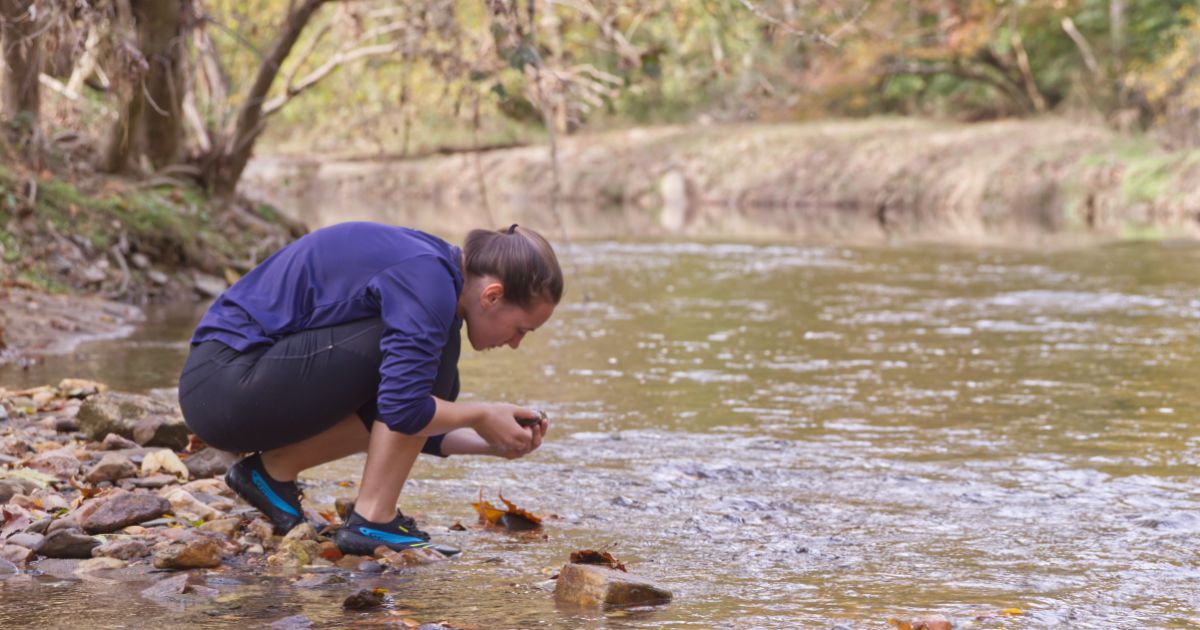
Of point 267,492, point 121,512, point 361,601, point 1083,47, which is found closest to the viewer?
point 361,601

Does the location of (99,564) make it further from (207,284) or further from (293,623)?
(207,284)

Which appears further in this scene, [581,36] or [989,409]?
[581,36]

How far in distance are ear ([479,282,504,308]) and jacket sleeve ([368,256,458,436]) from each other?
78mm

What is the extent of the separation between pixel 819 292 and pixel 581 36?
21.7 feet

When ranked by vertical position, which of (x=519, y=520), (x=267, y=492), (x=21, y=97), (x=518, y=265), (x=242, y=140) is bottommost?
(x=519, y=520)

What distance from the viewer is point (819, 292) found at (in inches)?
451

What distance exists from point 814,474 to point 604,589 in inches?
68.3

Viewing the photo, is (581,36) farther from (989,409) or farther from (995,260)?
(989,409)

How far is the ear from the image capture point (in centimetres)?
345

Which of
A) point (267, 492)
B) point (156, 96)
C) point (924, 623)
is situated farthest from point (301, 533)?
point (156, 96)

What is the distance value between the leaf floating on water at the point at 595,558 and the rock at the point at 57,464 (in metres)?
1.59

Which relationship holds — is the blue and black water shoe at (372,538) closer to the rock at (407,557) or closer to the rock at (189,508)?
the rock at (407,557)

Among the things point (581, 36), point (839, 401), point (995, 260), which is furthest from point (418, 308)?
point (581, 36)

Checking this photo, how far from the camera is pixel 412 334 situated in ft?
10.9
